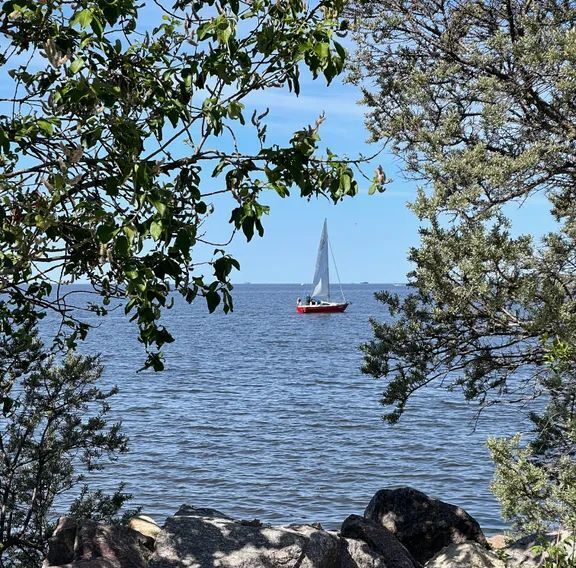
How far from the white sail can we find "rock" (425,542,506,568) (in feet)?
296

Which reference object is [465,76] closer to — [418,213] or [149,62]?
[418,213]

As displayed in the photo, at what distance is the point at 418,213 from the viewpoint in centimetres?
913

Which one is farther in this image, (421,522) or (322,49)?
(421,522)

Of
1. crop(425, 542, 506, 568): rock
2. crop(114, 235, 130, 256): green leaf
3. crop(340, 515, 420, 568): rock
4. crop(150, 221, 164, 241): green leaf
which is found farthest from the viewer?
crop(340, 515, 420, 568): rock

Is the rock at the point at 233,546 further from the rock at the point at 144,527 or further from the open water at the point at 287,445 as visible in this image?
the open water at the point at 287,445

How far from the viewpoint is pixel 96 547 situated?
9688 millimetres

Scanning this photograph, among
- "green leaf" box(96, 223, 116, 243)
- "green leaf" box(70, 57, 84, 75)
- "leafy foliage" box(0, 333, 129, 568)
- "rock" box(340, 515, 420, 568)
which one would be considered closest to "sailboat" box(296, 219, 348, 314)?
"leafy foliage" box(0, 333, 129, 568)

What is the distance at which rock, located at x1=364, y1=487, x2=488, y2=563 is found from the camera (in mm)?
12609

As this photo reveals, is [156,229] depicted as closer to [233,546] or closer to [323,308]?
[233,546]

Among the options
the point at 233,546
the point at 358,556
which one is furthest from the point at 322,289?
the point at 233,546

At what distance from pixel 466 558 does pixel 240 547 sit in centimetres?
332

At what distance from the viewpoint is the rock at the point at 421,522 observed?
41.4 ft

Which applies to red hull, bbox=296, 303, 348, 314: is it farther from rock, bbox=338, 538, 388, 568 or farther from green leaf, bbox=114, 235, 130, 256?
green leaf, bbox=114, 235, 130, 256

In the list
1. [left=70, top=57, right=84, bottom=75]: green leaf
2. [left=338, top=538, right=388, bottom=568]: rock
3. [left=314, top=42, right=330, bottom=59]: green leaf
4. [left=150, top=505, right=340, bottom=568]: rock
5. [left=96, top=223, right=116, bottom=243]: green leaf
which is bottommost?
[left=338, top=538, right=388, bottom=568]: rock
